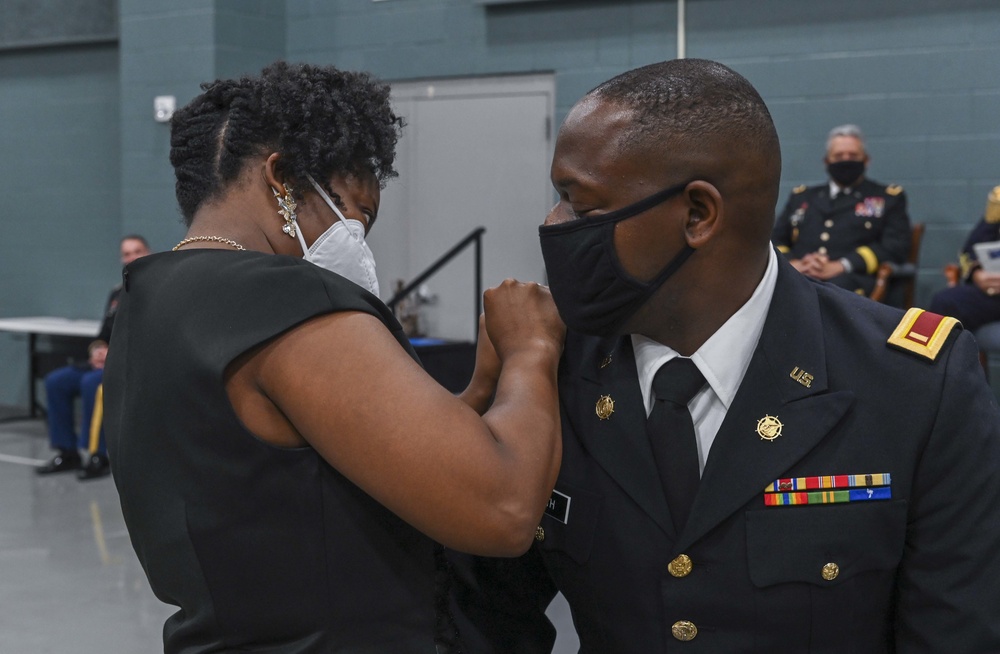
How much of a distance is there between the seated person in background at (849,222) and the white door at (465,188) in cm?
161

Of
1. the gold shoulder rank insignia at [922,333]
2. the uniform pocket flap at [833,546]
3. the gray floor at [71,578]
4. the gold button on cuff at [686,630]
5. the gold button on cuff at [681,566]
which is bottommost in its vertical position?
the gray floor at [71,578]

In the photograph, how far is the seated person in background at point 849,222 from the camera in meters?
5.11

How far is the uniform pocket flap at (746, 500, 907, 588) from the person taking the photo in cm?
123

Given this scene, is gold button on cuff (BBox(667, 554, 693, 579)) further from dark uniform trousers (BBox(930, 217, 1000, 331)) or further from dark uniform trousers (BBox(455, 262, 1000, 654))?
dark uniform trousers (BBox(930, 217, 1000, 331))

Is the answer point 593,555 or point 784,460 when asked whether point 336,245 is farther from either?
point 784,460

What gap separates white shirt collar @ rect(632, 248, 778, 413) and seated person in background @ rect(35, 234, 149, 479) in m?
5.02

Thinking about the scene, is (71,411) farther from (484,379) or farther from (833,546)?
(833,546)

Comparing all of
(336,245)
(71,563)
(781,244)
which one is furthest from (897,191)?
(336,245)

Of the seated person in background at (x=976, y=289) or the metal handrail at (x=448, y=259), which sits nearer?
the seated person in background at (x=976, y=289)

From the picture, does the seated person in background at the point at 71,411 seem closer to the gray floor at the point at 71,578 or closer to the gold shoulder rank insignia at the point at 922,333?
the gray floor at the point at 71,578

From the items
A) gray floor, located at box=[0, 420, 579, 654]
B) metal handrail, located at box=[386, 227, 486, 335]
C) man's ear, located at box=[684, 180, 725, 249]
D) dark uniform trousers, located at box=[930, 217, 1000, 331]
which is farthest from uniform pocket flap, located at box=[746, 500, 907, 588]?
metal handrail, located at box=[386, 227, 486, 335]

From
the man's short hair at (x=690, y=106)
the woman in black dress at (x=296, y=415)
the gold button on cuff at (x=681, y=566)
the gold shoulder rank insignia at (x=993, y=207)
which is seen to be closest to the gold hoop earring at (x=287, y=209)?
the woman in black dress at (x=296, y=415)

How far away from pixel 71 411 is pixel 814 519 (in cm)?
543

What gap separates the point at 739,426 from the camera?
129cm
